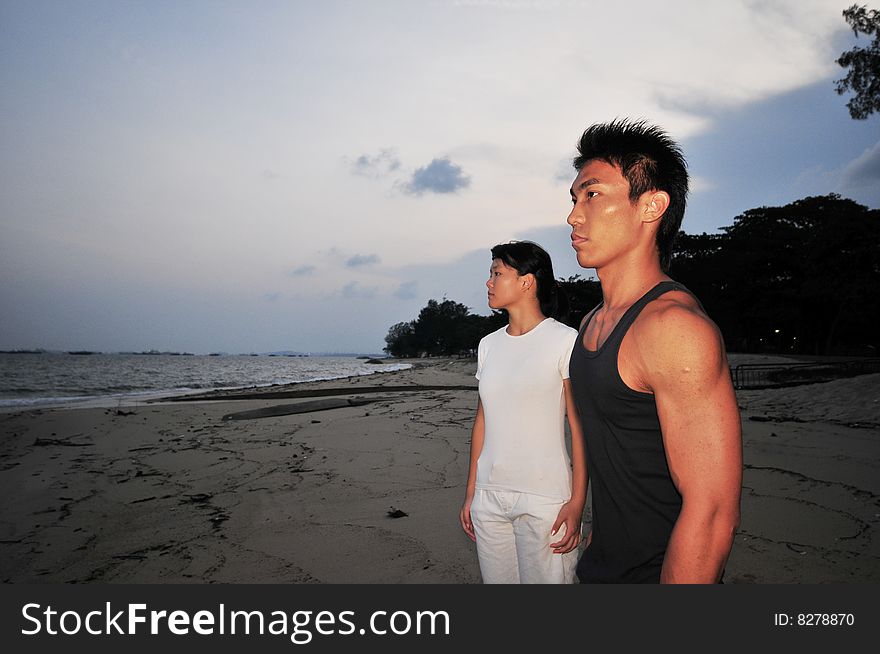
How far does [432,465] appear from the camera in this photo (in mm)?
6574

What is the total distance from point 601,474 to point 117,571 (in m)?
3.91

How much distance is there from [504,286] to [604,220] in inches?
48.5

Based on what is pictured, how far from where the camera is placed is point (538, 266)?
2.89 metres

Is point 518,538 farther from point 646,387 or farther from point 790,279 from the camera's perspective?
point 790,279

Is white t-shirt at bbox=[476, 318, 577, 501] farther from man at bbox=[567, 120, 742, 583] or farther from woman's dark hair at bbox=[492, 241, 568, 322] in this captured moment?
man at bbox=[567, 120, 742, 583]

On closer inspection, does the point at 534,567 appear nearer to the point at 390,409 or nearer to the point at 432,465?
the point at 432,465

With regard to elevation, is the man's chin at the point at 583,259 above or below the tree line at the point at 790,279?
below

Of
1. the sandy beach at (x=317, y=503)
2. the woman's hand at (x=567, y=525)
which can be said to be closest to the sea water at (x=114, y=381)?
the sandy beach at (x=317, y=503)

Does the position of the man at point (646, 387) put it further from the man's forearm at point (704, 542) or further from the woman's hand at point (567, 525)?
the woman's hand at point (567, 525)

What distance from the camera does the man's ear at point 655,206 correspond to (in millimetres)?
1617

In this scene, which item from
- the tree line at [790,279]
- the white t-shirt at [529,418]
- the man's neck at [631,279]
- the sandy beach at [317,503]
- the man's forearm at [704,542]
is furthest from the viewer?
the tree line at [790,279]

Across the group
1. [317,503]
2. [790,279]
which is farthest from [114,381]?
[790,279]

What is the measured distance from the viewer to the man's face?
1.62 metres

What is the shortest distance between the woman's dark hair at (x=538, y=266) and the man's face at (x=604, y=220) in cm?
117
